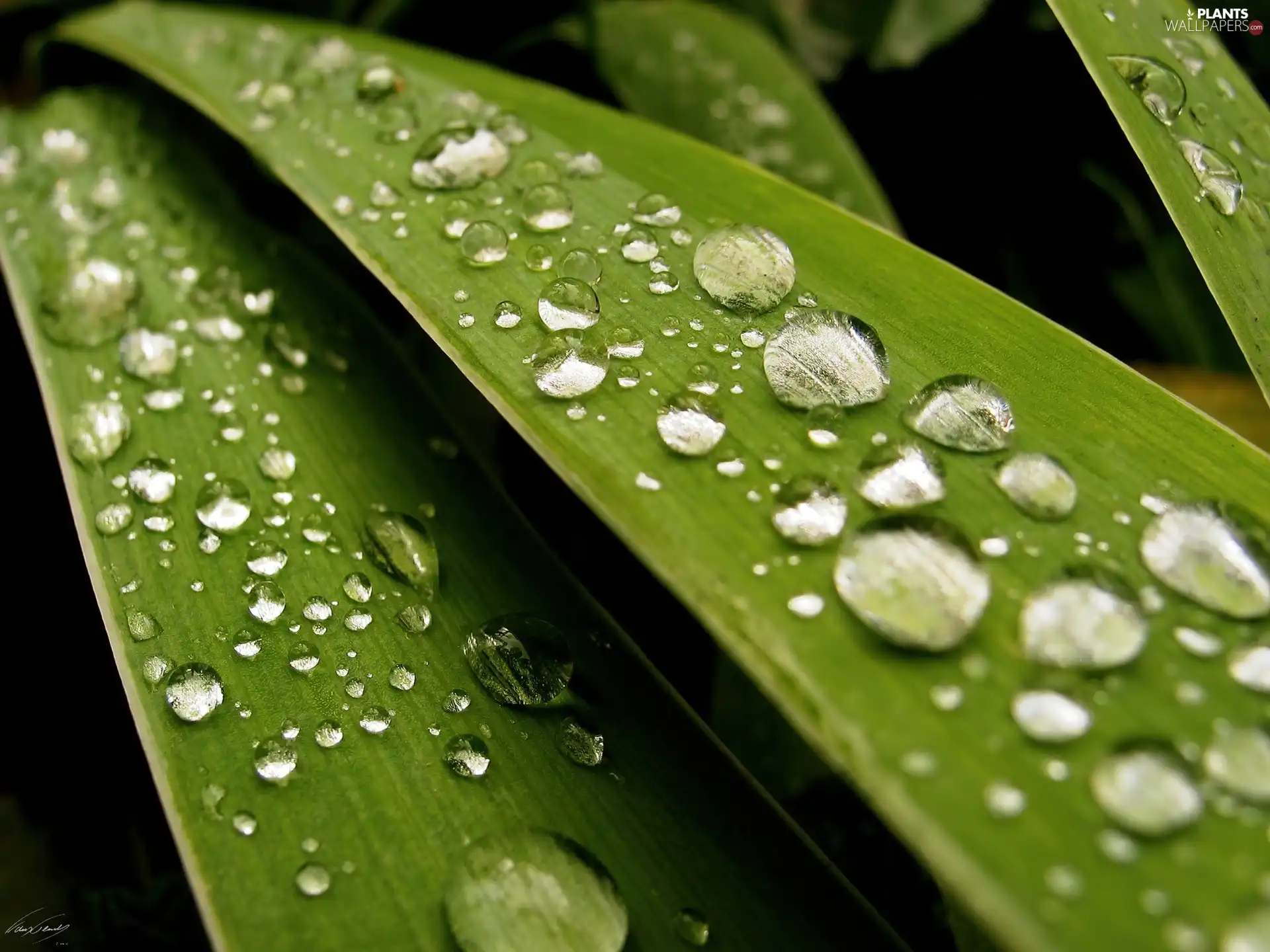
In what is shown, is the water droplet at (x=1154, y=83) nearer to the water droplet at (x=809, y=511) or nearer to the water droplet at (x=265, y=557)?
the water droplet at (x=809, y=511)

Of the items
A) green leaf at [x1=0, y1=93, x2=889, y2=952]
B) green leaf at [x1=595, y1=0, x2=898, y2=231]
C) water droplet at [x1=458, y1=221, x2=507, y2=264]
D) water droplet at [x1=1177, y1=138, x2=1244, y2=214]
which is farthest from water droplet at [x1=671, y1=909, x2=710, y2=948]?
green leaf at [x1=595, y1=0, x2=898, y2=231]

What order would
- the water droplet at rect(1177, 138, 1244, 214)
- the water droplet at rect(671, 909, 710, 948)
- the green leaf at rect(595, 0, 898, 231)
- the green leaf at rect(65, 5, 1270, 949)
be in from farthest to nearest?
the green leaf at rect(595, 0, 898, 231) < the water droplet at rect(1177, 138, 1244, 214) < the water droplet at rect(671, 909, 710, 948) < the green leaf at rect(65, 5, 1270, 949)

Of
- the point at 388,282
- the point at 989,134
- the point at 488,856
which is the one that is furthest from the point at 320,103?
the point at 989,134

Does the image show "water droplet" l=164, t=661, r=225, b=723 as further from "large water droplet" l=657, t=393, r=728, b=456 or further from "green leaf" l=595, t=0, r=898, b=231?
"green leaf" l=595, t=0, r=898, b=231

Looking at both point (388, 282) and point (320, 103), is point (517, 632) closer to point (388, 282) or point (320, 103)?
point (388, 282)
